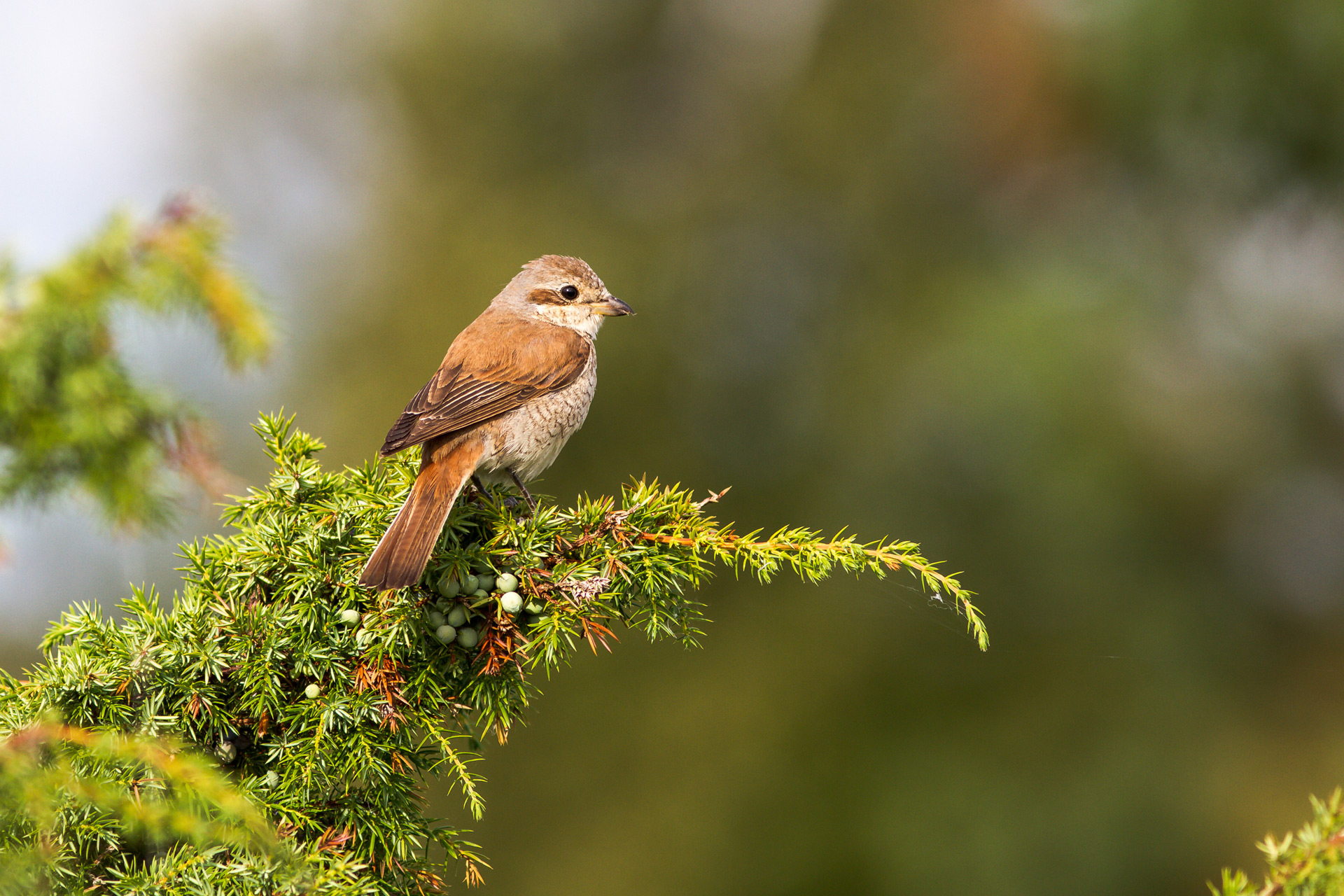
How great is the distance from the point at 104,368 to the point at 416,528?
0.90 meters

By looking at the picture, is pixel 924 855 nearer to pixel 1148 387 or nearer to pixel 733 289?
pixel 1148 387

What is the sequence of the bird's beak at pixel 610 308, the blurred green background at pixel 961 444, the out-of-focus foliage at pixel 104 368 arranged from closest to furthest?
the out-of-focus foliage at pixel 104 368 < the bird's beak at pixel 610 308 < the blurred green background at pixel 961 444

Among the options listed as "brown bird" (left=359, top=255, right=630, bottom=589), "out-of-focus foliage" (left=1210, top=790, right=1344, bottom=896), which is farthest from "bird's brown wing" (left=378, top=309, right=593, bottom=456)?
"out-of-focus foliage" (left=1210, top=790, right=1344, bottom=896)

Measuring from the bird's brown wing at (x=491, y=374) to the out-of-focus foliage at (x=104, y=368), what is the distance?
0.62 meters

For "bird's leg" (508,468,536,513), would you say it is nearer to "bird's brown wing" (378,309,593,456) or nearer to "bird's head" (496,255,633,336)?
"bird's brown wing" (378,309,593,456)

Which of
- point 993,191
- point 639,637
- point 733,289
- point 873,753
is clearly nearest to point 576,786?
point 639,637

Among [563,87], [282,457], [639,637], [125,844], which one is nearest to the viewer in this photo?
[125,844]

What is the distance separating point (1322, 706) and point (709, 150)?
6.89 m

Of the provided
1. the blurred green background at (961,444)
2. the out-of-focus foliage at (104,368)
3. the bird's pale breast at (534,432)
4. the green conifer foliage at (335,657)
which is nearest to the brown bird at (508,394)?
the bird's pale breast at (534,432)

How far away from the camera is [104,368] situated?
8.29 feet

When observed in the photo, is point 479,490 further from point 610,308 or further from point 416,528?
point 610,308

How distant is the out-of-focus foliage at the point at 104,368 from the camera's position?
2404 millimetres

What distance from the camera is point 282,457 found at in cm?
240

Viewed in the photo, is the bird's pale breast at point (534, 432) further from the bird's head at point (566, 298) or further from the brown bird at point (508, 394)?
the bird's head at point (566, 298)
